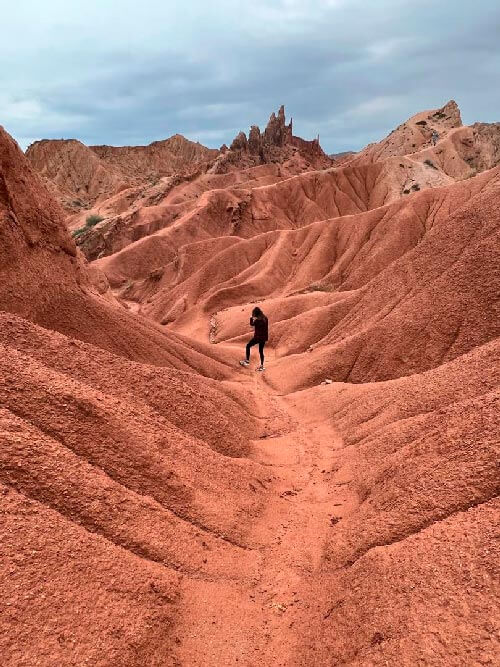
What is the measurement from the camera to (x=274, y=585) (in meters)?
3.63

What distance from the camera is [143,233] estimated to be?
41781 millimetres

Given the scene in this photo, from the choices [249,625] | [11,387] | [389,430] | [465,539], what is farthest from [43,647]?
[389,430]

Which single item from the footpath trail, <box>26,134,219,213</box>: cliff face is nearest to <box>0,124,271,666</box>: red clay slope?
the footpath trail

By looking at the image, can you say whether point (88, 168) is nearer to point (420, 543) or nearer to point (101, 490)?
point (101, 490)

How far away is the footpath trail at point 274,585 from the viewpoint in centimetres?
301

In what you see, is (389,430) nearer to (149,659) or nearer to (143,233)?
(149,659)

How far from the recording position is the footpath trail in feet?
9.89

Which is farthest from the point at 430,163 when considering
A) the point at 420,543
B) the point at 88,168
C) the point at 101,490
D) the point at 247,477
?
the point at 88,168

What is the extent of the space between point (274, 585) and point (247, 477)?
1.53 meters

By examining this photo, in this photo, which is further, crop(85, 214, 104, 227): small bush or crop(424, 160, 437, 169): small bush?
crop(85, 214, 104, 227): small bush

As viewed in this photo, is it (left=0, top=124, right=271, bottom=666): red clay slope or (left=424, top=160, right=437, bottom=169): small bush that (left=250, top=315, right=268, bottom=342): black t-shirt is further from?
(left=424, top=160, right=437, bottom=169): small bush

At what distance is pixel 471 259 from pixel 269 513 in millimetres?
6952

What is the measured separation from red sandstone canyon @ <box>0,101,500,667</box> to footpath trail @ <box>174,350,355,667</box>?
17mm

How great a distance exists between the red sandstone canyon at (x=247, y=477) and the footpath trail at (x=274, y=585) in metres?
0.02
